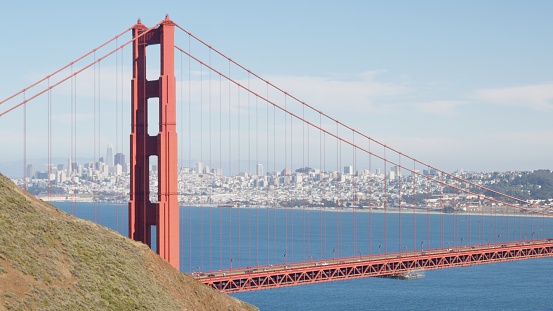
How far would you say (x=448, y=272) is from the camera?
91750mm

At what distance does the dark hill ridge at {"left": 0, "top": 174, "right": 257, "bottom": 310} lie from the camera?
2180 centimetres

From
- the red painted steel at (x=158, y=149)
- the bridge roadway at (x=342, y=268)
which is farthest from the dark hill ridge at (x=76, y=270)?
the bridge roadway at (x=342, y=268)

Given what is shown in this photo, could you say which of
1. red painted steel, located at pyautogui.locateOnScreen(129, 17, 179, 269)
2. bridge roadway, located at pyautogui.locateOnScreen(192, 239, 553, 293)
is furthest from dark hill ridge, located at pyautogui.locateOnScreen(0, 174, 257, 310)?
bridge roadway, located at pyautogui.locateOnScreen(192, 239, 553, 293)

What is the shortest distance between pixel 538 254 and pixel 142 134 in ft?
101

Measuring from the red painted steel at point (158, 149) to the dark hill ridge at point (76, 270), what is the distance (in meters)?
2.63

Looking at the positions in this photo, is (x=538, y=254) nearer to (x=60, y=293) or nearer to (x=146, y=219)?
(x=146, y=219)

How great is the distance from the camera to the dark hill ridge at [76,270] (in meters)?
21.8

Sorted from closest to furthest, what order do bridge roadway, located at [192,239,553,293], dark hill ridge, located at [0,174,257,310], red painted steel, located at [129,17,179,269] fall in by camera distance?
dark hill ridge, located at [0,174,257,310] < red painted steel, located at [129,17,179,269] < bridge roadway, located at [192,239,553,293]

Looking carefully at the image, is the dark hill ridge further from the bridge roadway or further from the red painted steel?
the bridge roadway

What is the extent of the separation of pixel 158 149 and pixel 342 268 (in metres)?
12.5

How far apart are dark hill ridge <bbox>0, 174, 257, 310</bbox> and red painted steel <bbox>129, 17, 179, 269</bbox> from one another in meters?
2.63

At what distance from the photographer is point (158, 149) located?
3400 centimetres

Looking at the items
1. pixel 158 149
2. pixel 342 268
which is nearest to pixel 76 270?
pixel 158 149

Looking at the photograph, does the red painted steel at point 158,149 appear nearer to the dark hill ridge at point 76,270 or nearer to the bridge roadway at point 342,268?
the dark hill ridge at point 76,270
